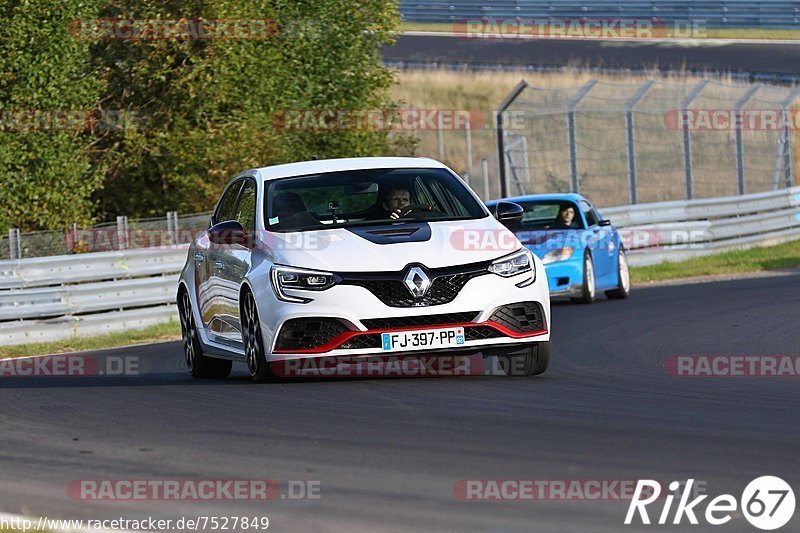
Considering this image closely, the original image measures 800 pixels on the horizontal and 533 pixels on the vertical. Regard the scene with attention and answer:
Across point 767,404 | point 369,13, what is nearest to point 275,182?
point 767,404

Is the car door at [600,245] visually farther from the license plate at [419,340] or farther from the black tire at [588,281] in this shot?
the license plate at [419,340]

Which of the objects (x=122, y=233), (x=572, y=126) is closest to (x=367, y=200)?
(x=122, y=233)

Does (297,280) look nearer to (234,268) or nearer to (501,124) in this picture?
(234,268)

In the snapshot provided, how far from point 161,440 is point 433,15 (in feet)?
152

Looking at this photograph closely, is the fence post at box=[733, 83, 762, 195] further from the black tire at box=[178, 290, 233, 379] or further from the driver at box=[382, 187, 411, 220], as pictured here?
the driver at box=[382, 187, 411, 220]

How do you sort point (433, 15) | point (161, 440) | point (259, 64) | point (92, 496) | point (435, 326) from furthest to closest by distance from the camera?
point (433, 15), point (259, 64), point (435, 326), point (161, 440), point (92, 496)

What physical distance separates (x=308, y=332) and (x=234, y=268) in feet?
4.19

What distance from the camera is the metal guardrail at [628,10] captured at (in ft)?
152

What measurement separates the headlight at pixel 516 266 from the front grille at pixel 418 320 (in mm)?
350

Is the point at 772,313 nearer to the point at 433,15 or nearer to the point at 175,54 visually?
the point at 175,54

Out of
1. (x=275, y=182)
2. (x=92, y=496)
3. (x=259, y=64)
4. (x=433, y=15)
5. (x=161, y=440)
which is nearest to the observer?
(x=92, y=496)

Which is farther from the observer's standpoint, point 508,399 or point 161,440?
point 508,399

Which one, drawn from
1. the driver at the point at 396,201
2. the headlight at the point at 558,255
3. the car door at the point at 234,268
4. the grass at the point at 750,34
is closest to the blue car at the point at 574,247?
the headlight at the point at 558,255

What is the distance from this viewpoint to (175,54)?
28625mm
